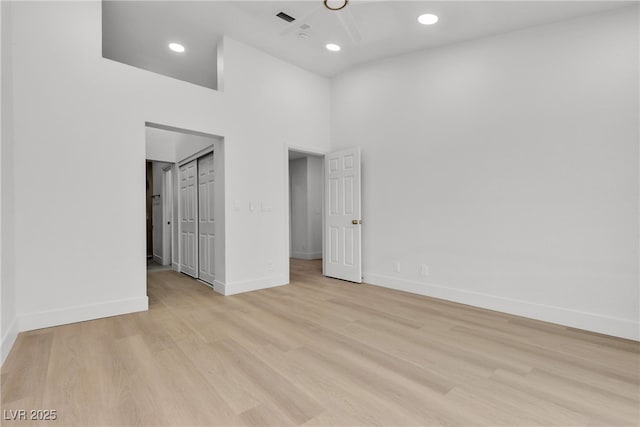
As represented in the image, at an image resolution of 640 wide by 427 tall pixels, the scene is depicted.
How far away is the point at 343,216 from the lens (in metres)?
4.79

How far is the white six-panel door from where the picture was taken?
4.59 metres

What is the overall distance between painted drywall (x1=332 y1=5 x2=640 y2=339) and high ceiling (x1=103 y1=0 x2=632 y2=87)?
0.24 metres

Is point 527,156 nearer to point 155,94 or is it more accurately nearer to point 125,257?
point 155,94

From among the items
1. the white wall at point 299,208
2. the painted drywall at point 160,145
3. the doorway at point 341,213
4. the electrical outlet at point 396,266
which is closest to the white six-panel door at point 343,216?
the doorway at point 341,213

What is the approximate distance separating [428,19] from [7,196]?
4.21 metres

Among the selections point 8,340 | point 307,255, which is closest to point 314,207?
point 307,255

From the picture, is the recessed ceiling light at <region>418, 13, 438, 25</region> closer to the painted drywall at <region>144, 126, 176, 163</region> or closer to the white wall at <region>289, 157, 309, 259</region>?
the painted drywall at <region>144, 126, 176, 163</region>

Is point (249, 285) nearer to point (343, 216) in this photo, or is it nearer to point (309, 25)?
point (343, 216)

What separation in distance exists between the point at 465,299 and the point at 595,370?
1534 mm

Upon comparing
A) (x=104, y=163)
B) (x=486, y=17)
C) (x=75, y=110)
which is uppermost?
(x=486, y=17)

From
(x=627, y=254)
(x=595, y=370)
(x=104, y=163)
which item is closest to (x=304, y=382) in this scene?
(x=595, y=370)

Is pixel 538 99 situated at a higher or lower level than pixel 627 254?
higher

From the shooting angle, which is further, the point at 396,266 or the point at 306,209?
the point at 306,209

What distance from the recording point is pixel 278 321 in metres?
2.97
